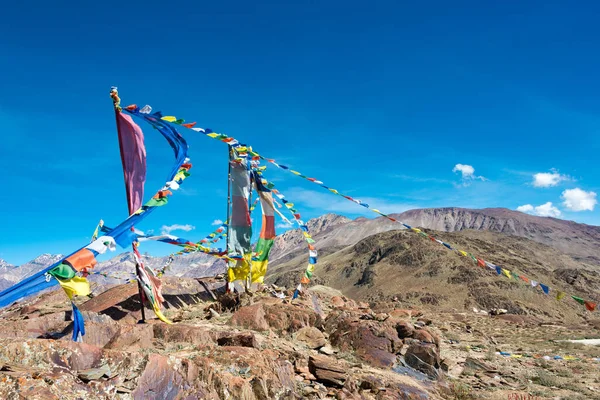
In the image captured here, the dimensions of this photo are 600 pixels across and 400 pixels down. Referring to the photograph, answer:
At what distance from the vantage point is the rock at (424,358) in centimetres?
1005

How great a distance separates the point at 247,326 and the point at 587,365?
41.8 feet

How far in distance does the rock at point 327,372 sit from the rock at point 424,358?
3.59 m

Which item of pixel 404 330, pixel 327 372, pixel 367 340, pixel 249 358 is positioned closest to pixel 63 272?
pixel 249 358

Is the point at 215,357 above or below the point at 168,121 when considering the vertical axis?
below

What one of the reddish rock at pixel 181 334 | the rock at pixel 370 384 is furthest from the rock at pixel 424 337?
the reddish rock at pixel 181 334

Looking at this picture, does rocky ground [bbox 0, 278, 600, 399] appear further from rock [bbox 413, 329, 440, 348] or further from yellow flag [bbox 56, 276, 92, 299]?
yellow flag [bbox 56, 276, 92, 299]

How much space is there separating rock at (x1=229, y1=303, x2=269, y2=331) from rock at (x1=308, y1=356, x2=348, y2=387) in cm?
334

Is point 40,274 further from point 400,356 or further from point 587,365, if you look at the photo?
point 587,365

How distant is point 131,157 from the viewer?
10.1 m

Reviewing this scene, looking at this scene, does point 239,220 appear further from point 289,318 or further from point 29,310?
point 29,310

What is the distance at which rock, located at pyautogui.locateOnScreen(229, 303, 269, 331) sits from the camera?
10734mm

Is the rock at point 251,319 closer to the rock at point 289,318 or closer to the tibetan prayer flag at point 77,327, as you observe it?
the rock at point 289,318

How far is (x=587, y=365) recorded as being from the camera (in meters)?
13.9

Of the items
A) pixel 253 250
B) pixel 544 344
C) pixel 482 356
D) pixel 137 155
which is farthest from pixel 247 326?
pixel 544 344
